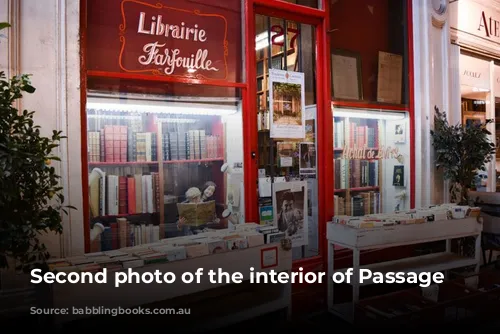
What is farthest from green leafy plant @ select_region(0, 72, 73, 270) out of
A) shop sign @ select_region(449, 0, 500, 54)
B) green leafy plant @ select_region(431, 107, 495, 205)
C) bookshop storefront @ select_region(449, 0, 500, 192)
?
shop sign @ select_region(449, 0, 500, 54)

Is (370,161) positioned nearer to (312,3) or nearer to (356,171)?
(356,171)

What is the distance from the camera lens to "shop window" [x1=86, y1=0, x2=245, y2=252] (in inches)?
134

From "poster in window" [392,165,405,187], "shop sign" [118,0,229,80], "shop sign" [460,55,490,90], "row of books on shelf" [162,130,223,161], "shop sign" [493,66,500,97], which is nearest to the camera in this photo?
"shop sign" [118,0,229,80]

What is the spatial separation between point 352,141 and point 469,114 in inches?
90.0

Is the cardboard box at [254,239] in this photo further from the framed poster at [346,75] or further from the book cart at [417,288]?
the framed poster at [346,75]

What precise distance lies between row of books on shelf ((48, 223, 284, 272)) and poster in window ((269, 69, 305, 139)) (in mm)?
1221

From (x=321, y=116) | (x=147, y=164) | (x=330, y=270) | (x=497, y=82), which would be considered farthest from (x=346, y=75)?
(x=497, y=82)

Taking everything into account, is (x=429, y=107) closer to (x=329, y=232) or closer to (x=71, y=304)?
(x=329, y=232)

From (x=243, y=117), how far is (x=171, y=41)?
0.92 metres

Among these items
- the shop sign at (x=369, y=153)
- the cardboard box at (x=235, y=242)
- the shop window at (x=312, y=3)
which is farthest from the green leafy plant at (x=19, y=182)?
the shop sign at (x=369, y=153)

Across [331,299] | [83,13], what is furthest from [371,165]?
[83,13]

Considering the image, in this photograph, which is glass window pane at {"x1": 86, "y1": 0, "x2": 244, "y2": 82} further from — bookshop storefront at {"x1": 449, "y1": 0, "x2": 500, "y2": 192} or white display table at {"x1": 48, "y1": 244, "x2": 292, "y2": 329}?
bookshop storefront at {"x1": 449, "y1": 0, "x2": 500, "y2": 192}

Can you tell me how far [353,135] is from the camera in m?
4.81

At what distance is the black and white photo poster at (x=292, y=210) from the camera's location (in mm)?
4242
